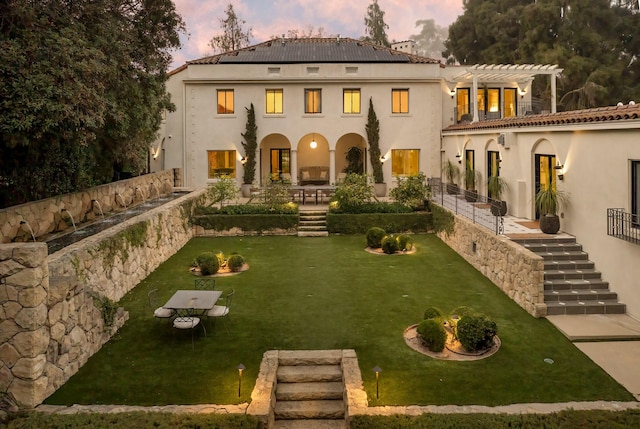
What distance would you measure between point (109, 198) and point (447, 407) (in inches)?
627

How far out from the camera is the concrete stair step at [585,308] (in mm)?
12094

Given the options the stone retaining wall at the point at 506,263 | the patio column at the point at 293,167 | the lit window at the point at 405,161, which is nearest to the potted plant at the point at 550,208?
the stone retaining wall at the point at 506,263

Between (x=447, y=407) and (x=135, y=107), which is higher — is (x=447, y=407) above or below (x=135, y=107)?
below

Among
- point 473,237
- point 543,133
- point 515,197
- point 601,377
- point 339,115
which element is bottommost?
point 601,377

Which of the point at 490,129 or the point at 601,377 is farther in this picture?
the point at 490,129

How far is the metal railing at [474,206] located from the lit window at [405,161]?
2.48 m

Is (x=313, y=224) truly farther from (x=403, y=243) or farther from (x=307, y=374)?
(x=307, y=374)

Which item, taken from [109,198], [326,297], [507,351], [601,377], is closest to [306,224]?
[109,198]

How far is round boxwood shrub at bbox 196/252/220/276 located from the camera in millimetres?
15797

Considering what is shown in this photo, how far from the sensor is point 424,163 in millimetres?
30703

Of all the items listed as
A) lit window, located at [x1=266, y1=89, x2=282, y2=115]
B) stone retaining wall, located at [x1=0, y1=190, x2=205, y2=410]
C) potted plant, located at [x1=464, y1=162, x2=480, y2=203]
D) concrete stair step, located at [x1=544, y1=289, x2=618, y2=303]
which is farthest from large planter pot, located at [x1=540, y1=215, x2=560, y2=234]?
lit window, located at [x1=266, y1=89, x2=282, y2=115]

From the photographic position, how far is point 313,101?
30625mm

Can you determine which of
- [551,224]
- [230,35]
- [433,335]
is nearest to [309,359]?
[433,335]

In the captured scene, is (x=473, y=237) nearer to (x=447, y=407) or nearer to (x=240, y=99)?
(x=447, y=407)
